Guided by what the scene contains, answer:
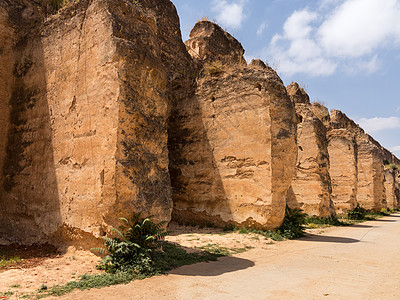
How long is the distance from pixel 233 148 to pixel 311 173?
483 centimetres

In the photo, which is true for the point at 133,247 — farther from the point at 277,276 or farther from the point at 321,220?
the point at 321,220

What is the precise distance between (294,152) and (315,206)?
436 centimetres

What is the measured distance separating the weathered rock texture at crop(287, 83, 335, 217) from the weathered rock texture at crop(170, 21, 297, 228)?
4.02 metres

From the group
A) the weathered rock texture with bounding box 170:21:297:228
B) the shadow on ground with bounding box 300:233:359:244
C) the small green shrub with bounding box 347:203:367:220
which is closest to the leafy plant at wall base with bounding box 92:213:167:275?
the weathered rock texture with bounding box 170:21:297:228

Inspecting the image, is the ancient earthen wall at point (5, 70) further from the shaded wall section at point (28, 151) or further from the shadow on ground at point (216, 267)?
the shadow on ground at point (216, 267)

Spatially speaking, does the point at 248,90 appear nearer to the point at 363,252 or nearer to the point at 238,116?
the point at 238,116

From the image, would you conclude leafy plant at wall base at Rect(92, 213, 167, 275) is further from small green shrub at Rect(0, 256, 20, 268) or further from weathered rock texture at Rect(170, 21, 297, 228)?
weathered rock texture at Rect(170, 21, 297, 228)

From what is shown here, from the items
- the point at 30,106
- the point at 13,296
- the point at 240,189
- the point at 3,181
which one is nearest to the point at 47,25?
the point at 30,106

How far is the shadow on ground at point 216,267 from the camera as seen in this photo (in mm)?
4508

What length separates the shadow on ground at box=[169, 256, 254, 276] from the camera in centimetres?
451

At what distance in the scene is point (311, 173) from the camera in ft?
39.0

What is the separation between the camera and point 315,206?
11641 millimetres

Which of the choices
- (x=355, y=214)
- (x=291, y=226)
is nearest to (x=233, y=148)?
(x=291, y=226)

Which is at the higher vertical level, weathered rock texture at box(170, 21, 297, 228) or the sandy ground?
weathered rock texture at box(170, 21, 297, 228)
